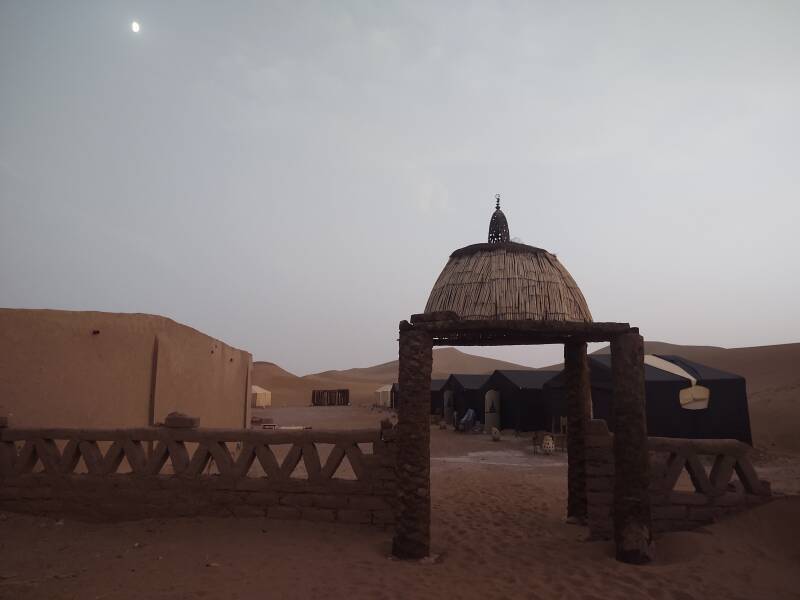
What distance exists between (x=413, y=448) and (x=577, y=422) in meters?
3.98

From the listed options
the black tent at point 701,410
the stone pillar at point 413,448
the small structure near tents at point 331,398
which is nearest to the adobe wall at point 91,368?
the stone pillar at point 413,448

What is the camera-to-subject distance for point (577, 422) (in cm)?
967

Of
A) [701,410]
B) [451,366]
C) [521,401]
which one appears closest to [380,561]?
[701,410]

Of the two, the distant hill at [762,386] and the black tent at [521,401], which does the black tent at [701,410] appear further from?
the black tent at [521,401]

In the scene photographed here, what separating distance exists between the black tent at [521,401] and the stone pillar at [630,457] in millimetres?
18474

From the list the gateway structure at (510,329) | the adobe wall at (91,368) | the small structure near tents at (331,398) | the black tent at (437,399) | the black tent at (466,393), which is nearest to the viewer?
the gateway structure at (510,329)

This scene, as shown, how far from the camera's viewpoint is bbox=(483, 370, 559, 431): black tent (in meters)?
26.3

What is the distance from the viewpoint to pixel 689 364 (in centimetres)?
1988

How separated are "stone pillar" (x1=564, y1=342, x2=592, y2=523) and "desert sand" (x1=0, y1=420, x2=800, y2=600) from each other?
0.72 m

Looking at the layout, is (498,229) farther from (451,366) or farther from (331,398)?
(451,366)

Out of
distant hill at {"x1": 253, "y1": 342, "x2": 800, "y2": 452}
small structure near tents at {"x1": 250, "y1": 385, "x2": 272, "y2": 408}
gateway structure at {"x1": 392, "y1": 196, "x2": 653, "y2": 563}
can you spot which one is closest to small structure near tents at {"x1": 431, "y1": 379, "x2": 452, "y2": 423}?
distant hill at {"x1": 253, "y1": 342, "x2": 800, "y2": 452}

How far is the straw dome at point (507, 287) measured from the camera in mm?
8031

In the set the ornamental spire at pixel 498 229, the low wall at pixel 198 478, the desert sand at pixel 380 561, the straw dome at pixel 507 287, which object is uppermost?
the ornamental spire at pixel 498 229

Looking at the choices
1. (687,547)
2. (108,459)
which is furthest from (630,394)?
(108,459)
